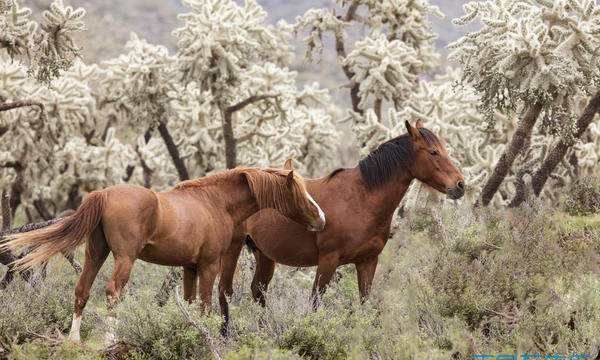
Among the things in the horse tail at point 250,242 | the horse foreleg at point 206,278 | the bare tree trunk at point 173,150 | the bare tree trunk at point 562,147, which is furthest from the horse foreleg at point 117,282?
the bare tree trunk at point 173,150

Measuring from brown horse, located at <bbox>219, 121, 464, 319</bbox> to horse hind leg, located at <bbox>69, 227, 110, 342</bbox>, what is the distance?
1.68 m

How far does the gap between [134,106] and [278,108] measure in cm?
354

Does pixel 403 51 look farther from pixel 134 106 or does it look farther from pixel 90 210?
pixel 90 210

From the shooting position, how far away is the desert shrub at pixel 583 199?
531 inches

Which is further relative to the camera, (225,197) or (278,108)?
(278,108)

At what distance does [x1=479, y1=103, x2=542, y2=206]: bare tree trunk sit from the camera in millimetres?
13602

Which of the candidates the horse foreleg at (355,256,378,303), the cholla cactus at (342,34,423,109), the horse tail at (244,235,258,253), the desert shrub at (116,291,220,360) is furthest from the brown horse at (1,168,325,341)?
the cholla cactus at (342,34,423,109)

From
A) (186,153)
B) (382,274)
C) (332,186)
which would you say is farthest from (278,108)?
(332,186)

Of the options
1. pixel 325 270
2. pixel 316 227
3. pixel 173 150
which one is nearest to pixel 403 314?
pixel 325 270

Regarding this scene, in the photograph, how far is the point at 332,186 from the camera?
29.7ft

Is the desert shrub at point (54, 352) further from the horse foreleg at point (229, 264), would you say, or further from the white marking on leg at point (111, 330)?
the horse foreleg at point (229, 264)

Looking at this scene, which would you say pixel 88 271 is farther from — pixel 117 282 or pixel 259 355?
pixel 259 355

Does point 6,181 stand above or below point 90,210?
below

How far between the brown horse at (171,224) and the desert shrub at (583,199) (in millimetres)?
6506
